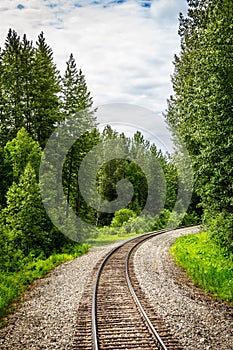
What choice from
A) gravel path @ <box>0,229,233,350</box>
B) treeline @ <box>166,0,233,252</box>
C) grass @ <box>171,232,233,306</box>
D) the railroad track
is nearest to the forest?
treeline @ <box>166,0,233,252</box>

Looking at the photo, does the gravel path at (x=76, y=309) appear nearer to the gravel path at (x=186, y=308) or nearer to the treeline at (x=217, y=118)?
the gravel path at (x=186, y=308)

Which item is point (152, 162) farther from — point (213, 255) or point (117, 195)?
point (213, 255)

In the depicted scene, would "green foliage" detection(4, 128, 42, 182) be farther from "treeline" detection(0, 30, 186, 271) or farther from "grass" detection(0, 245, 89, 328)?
"grass" detection(0, 245, 89, 328)

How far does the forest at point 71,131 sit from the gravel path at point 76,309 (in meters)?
1.25

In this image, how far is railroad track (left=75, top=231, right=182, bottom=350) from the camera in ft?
24.6

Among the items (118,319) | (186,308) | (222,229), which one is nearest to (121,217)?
(222,229)

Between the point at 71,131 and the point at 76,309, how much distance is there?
19.3 meters

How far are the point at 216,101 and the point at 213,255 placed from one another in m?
7.07

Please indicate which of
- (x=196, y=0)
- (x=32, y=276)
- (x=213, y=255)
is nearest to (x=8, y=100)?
(x=196, y=0)

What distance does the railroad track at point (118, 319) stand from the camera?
7.50 metres

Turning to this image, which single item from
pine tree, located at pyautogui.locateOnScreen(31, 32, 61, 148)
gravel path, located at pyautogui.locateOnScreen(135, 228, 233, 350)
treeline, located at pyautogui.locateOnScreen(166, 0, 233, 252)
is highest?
pine tree, located at pyautogui.locateOnScreen(31, 32, 61, 148)

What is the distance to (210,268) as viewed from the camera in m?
13.5

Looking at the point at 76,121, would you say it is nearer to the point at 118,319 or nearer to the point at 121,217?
the point at 121,217

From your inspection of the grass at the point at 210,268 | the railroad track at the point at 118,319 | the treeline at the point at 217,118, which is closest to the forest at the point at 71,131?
Result: the treeline at the point at 217,118
